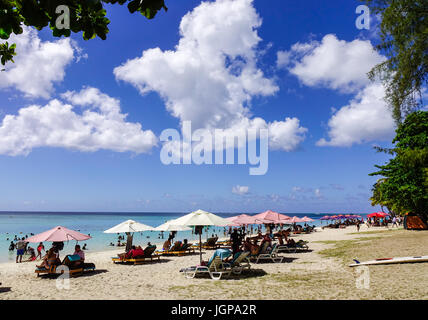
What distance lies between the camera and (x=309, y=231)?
40281 millimetres

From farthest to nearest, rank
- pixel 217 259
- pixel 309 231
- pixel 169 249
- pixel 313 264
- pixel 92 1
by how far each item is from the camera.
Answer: pixel 309 231 < pixel 169 249 < pixel 313 264 < pixel 217 259 < pixel 92 1

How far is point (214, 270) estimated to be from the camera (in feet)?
35.7

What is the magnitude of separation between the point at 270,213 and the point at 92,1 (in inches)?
774

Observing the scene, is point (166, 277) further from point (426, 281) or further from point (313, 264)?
point (426, 281)

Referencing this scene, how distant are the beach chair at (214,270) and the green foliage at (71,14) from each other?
Result: 30.2ft

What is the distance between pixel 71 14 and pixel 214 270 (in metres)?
10.0

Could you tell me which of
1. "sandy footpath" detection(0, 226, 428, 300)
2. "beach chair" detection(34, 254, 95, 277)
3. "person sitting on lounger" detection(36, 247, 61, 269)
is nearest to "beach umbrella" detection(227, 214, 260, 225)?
"sandy footpath" detection(0, 226, 428, 300)

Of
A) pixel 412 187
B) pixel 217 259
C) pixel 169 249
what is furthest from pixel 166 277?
pixel 412 187

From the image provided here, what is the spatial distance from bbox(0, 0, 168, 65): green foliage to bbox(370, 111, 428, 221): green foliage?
73.4 feet

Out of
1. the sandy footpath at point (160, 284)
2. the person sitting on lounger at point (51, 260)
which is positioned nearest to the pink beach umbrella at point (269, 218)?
the sandy footpath at point (160, 284)

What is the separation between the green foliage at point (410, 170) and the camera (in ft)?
66.8

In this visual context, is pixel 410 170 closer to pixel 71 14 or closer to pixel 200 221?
pixel 200 221

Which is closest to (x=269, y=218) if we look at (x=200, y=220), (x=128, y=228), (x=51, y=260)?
(x=200, y=220)

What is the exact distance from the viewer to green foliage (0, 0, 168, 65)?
7.62ft
